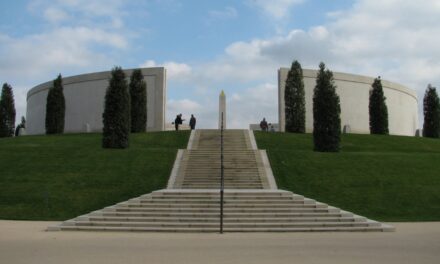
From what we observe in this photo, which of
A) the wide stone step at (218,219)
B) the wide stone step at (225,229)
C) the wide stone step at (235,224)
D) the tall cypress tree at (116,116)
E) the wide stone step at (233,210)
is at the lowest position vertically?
the wide stone step at (225,229)

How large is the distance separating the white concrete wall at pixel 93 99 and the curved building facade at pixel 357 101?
9.05 metres

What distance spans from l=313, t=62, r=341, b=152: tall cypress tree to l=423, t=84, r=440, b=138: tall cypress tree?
1334 cm

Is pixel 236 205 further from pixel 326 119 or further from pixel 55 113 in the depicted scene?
pixel 55 113

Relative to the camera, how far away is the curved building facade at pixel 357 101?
38312mm

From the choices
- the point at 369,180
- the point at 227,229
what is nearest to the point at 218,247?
the point at 227,229

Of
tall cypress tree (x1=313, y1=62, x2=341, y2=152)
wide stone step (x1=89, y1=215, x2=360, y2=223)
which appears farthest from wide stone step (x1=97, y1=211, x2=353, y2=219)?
tall cypress tree (x1=313, y1=62, x2=341, y2=152)

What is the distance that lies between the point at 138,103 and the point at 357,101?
17.7 meters

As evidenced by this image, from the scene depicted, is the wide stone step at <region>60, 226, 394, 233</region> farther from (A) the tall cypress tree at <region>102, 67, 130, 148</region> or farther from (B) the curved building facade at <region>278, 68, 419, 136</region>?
(B) the curved building facade at <region>278, 68, 419, 136</region>

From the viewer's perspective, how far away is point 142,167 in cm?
2055

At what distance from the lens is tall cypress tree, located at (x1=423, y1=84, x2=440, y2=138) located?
3503 cm

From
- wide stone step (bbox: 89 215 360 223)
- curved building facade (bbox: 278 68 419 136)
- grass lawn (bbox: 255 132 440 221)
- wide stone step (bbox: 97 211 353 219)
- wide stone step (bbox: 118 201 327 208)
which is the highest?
curved building facade (bbox: 278 68 419 136)

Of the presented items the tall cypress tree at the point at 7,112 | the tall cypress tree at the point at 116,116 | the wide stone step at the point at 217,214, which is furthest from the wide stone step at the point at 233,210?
the tall cypress tree at the point at 7,112

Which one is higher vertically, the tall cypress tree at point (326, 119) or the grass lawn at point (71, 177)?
the tall cypress tree at point (326, 119)

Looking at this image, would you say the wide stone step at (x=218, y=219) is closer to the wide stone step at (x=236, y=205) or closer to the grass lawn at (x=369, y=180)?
the wide stone step at (x=236, y=205)
